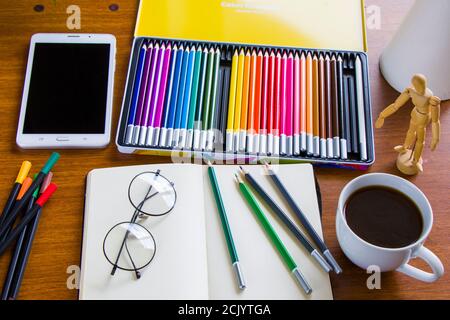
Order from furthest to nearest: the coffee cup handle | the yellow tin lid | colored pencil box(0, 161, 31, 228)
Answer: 1. the yellow tin lid
2. colored pencil box(0, 161, 31, 228)
3. the coffee cup handle

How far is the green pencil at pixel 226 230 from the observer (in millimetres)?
625

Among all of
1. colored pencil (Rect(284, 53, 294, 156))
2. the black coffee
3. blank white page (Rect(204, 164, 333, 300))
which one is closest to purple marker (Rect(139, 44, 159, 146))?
blank white page (Rect(204, 164, 333, 300))

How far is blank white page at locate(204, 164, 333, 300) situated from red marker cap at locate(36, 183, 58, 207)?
0.21m

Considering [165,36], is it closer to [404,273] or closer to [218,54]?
[218,54]

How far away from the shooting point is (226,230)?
656 mm

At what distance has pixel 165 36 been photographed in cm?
83

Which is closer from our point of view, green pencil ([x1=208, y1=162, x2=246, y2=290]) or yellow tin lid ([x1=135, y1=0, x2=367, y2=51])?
green pencil ([x1=208, y1=162, x2=246, y2=290])

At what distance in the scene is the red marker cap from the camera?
26.7 inches

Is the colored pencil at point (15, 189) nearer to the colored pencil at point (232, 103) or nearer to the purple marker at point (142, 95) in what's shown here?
the purple marker at point (142, 95)

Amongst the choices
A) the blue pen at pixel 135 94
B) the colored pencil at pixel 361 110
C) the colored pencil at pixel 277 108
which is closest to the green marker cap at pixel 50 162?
the blue pen at pixel 135 94

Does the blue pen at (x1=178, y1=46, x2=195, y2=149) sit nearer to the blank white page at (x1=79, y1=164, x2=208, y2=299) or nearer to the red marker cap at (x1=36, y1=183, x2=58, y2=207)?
the blank white page at (x1=79, y1=164, x2=208, y2=299)

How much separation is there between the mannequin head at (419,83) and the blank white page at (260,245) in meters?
0.19
